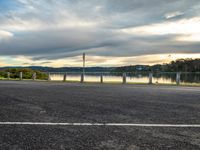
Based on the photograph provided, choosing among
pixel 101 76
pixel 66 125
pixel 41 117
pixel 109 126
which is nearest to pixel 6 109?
pixel 41 117

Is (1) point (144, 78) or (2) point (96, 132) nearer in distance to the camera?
(2) point (96, 132)

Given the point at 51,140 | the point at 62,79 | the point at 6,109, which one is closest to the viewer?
the point at 51,140

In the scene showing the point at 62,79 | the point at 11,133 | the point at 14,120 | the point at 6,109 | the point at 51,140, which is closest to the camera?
the point at 51,140

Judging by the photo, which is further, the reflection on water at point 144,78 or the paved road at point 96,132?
the reflection on water at point 144,78

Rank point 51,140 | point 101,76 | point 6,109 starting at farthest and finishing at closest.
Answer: point 101,76 < point 6,109 < point 51,140

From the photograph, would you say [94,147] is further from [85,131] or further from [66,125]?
[66,125]

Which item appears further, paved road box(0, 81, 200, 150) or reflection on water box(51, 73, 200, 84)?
reflection on water box(51, 73, 200, 84)

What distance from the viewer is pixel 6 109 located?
8617 millimetres

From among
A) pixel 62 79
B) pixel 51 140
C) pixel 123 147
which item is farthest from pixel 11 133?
pixel 62 79

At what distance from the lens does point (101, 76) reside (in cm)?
3203

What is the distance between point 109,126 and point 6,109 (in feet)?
11.1

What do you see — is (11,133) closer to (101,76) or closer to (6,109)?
(6,109)

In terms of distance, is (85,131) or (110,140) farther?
(85,131)

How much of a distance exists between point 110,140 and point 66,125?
1480mm
